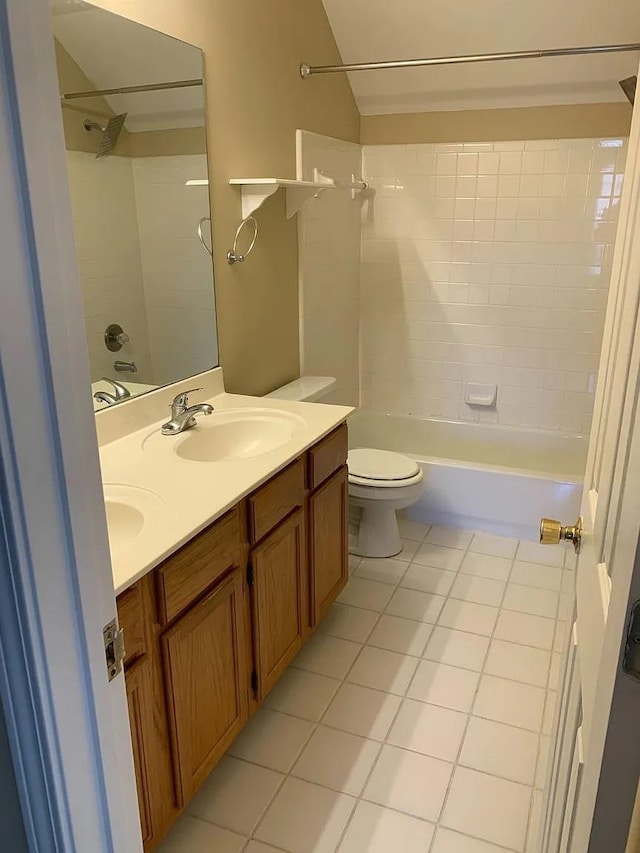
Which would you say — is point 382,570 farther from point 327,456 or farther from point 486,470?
point 327,456

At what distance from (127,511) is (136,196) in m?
1.03

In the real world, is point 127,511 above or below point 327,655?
above

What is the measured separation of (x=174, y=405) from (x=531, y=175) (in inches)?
89.1

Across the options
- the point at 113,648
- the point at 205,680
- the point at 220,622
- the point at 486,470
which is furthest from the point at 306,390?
the point at 113,648

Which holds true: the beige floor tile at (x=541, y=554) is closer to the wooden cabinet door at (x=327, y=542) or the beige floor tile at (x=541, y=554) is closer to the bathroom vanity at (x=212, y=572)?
the wooden cabinet door at (x=327, y=542)

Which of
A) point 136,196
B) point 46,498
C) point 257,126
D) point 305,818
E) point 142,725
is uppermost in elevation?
point 257,126

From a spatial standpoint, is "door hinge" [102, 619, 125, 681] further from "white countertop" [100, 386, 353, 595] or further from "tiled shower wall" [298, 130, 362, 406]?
"tiled shower wall" [298, 130, 362, 406]

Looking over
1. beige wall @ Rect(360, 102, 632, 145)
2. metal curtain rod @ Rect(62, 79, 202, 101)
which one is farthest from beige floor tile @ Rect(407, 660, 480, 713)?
beige wall @ Rect(360, 102, 632, 145)

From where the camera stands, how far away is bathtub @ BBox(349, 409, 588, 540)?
10.4 ft

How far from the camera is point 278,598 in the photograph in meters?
2.06

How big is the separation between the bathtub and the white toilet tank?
2.04ft

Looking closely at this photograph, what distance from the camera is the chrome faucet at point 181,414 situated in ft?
7.01

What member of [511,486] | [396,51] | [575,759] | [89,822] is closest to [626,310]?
[575,759]

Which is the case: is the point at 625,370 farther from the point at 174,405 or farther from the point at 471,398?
the point at 471,398
